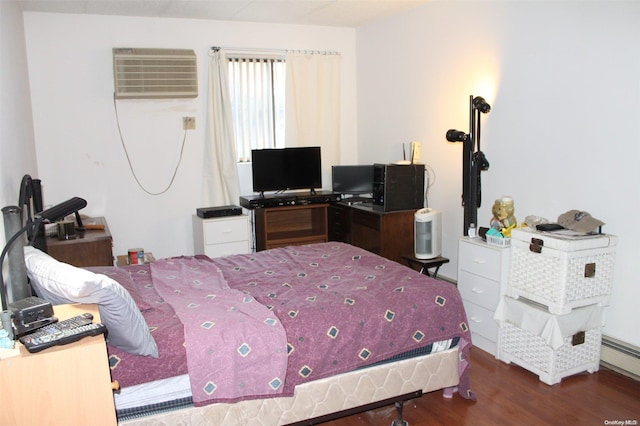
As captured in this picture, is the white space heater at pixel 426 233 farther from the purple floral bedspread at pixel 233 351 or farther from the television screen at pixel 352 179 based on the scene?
the purple floral bedspread at pixel 233 351

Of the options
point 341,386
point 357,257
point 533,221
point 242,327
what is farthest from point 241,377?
point 533,221

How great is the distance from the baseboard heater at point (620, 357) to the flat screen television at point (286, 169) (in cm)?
314

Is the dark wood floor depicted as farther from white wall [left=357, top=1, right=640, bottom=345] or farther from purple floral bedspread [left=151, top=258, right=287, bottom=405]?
purple floral bedspread [left=151, top=258, right=287, bottom=405]

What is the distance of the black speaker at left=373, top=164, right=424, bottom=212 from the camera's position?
447 cm

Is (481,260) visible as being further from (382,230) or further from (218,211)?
(218,211)

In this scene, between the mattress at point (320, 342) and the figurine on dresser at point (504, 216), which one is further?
the figurine on dresser at point (504, 216)

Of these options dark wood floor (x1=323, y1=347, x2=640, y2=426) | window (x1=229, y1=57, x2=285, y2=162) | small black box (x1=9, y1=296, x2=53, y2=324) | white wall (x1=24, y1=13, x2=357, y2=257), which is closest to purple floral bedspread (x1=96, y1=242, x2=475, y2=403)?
dark wood floor (x1=323, y1=347, x2=640, y2=426)

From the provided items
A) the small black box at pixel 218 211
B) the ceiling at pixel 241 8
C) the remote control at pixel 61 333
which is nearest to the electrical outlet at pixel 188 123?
the small black box at pixel 218 211

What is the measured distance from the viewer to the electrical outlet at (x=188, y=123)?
5086 mm

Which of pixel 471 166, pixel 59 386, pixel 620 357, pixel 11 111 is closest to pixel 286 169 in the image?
pixel 471 166

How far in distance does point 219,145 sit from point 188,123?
14.9 inches

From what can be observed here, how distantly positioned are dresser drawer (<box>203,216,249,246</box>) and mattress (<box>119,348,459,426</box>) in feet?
8.91

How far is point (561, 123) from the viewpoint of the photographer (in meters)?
3.33

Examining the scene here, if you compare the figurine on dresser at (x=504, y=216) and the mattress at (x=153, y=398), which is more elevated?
the figurine on dresser at (x=504, y=216)
